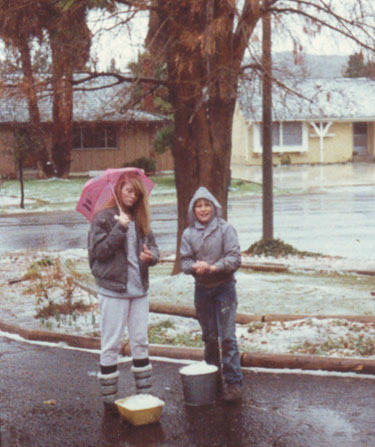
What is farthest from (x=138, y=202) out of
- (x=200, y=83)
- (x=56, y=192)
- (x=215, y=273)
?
(x=56, y=192)

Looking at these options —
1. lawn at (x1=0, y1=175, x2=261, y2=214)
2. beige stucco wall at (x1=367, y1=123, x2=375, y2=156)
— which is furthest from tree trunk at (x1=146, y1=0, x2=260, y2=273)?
beige stucco wall at (x1=367, y1=123, x2=375, y2=156)

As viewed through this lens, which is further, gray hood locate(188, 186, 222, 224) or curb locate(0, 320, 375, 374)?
curb locate(0, 320, 375, 374)

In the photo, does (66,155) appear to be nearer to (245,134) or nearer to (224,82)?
(245,134)

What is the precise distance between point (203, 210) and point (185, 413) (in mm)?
1539

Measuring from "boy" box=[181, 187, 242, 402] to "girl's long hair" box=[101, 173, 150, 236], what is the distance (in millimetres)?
375

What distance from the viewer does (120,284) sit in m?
5.82

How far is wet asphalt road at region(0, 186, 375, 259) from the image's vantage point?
17266 mm

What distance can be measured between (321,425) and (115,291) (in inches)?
68.0

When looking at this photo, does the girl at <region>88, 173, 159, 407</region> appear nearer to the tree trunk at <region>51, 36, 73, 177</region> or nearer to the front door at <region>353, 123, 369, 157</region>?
the tree trunk at <region>51, 36, 73, 177</region>

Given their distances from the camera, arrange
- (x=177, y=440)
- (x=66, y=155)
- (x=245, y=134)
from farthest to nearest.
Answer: (x=245, y=134), (x=66, y=155), (x=177, y=440)

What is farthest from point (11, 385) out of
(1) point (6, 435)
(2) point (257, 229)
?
(2) point (257, 229)

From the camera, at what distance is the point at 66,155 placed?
39.9 metres

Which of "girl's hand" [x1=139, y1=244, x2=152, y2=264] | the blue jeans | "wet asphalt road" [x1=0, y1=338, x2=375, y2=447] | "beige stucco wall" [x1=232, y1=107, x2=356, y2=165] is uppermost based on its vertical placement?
"beige stucco wall" [x1=232, y1=107, x2=356, y2=165]

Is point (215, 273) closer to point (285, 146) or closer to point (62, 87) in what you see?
point (62, 87)
